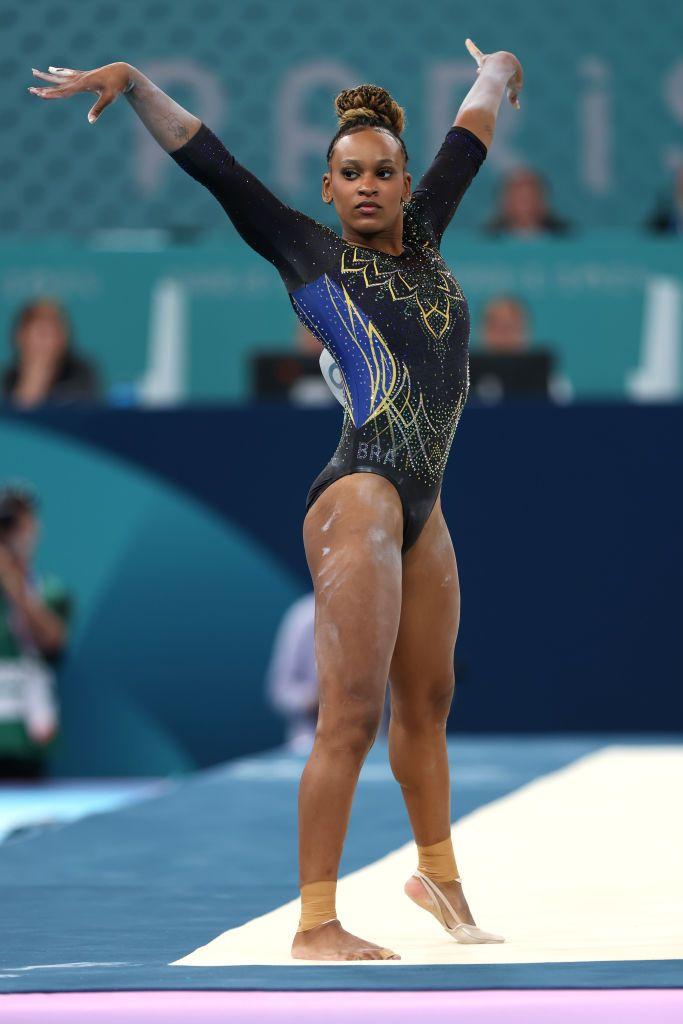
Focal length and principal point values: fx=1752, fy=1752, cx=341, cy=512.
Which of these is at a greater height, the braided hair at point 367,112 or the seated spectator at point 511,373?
the braided hair at point 367,112

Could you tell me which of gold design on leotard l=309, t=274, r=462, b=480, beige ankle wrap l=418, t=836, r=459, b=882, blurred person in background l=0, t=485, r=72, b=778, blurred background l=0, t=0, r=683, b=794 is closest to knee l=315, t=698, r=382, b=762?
beige ankle wrap l=418, t=836, r=459, b=882

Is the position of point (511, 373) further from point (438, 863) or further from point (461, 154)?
point (438, 863)

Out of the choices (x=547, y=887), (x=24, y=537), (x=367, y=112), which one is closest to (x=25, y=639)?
(x=24, y=537)

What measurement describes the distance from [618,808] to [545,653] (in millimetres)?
2169

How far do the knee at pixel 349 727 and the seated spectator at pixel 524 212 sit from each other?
20.2ft

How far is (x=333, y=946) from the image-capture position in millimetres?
2826

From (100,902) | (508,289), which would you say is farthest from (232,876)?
(508,289)

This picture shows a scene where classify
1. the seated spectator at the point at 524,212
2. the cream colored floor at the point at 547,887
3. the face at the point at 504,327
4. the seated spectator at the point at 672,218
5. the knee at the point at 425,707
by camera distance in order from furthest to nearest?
the seated spectator at the point at 672,218 < the seated spectator at the point at 524,212 < the face at the point at 504,327 < the knee at the point at 425,707 < the cream colored floor at the point at 547,887

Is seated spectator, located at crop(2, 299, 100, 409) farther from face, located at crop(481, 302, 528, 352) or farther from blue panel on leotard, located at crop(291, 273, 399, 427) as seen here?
blue panel on leotard, located at crop(291, 273, 399, 427)

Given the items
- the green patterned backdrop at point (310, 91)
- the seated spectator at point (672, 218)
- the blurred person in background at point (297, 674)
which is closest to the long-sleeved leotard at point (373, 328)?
the blurred person in background at point (297, 674)

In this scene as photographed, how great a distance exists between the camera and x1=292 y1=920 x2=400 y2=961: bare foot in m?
2.81

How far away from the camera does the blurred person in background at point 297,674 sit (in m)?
6.95

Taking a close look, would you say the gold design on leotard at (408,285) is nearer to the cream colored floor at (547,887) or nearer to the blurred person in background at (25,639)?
the cream colored floor at (547,887)

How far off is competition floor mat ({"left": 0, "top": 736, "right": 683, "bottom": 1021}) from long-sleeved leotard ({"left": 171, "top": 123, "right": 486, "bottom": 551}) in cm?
77
